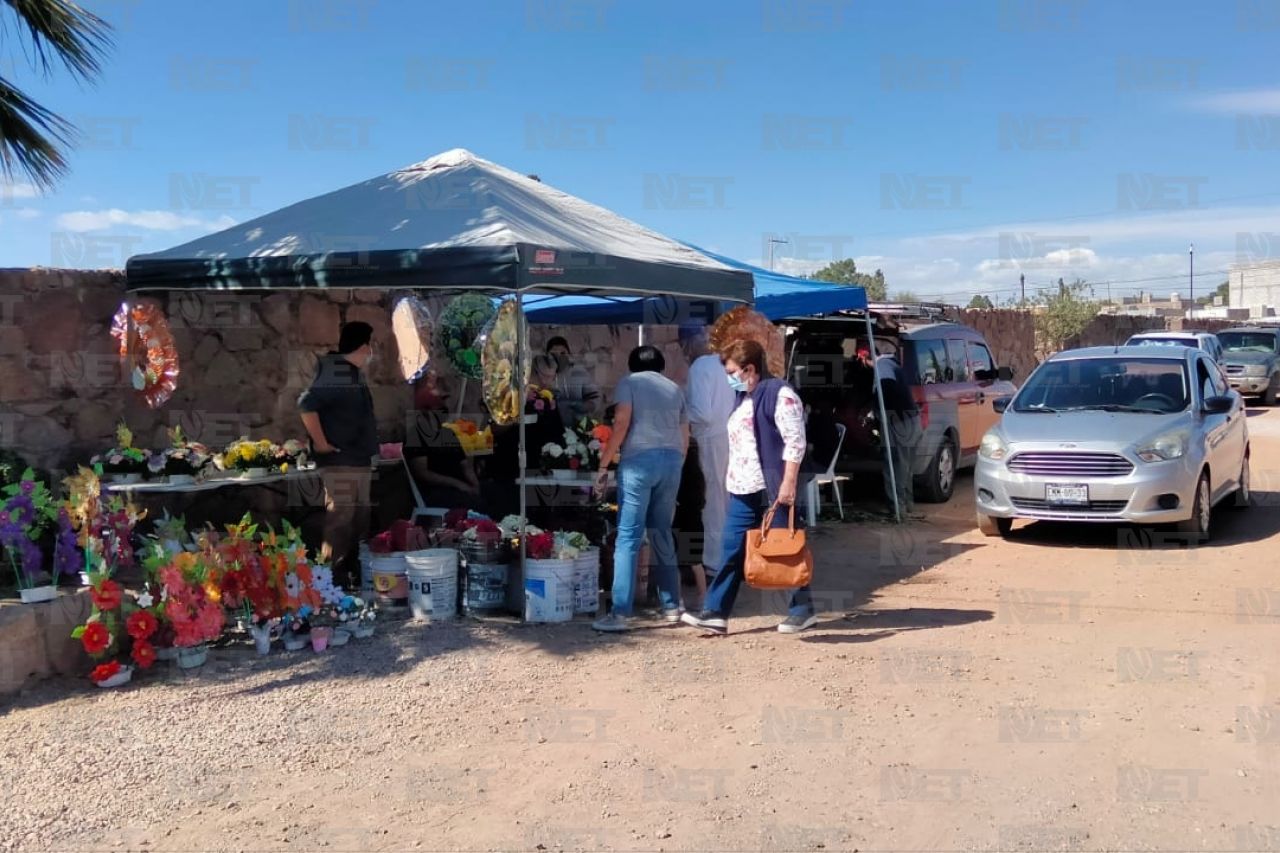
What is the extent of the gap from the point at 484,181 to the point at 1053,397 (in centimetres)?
561

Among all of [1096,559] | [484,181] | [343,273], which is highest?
[484,181]

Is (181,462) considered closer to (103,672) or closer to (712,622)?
(103,672)

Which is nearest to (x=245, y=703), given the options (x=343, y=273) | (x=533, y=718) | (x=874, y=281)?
(x=533, y=718)

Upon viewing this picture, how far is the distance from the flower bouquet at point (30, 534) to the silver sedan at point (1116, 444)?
6996 millimetres

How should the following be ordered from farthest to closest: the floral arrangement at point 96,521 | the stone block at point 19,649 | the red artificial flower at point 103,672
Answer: the floral arrangement at point 96,521 → the red artificial flower at point 103,672 → the stone block at point 19,649

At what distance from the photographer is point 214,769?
15.3ft

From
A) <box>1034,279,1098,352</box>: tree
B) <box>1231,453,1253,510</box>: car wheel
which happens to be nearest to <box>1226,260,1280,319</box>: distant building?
<box>1034,279,1098,352</box>: tree

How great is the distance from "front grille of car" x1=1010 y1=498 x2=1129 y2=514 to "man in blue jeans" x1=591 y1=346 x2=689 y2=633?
12.3 ft

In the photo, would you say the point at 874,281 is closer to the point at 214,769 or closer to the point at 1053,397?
the point at 1053,397

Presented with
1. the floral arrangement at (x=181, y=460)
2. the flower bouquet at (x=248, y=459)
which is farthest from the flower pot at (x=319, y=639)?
the floral arrangement at (x=181, y=460)

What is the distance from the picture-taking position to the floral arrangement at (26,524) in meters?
5.97

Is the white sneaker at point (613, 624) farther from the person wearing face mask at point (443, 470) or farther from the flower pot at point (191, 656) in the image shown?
the person wearing face mask at point (443, 470)

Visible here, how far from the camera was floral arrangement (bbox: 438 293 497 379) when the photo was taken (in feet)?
30.7

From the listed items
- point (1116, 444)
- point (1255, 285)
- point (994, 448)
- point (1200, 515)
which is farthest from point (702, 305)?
point (1255, 285)
